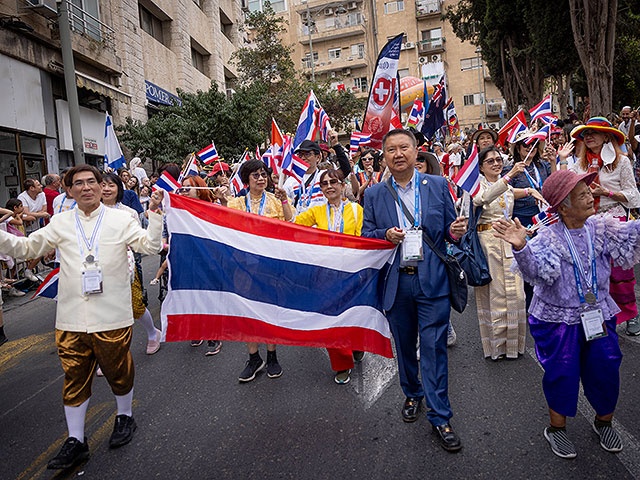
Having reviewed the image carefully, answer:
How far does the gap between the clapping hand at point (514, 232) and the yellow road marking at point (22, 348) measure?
17.6 ft

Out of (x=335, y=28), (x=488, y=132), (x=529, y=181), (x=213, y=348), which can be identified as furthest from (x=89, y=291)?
(x=335, y=28)

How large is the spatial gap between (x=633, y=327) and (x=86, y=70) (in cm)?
1839

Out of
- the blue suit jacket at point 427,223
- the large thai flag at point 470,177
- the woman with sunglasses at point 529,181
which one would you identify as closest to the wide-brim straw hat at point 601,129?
the woman with sunglasses at point 529,181

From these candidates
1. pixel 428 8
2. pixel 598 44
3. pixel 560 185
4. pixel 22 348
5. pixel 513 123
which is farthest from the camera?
pixel 428 8

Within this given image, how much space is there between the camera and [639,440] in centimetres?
299

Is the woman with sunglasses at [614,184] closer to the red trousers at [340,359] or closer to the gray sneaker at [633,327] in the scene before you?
the gray sneaker at [633,327]

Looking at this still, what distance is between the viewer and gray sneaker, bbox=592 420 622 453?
2.89 metres

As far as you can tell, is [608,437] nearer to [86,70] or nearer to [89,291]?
[89,291]

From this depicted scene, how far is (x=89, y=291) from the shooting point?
10.7 feet

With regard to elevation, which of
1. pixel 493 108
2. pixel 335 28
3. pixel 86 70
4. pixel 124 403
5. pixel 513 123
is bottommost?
pixel 124 403

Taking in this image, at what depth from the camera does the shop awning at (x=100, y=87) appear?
1512 cm

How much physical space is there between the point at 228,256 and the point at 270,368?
1.34 meters

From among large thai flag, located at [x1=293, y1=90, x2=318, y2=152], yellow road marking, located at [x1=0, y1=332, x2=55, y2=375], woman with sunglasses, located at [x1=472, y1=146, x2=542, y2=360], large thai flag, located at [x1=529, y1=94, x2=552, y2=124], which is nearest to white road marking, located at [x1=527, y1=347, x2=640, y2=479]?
woman with sunglasses, located at [x1=472, y1=146, x2=542, y2=360]

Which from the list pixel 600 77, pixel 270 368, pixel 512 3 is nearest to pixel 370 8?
pixel 512 3
